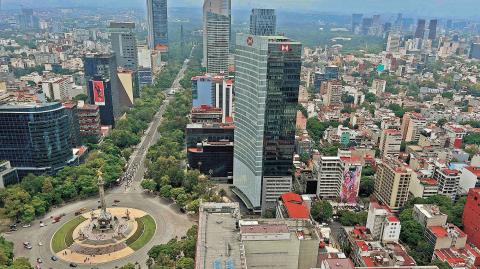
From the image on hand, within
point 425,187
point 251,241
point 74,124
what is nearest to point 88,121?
point 74,124

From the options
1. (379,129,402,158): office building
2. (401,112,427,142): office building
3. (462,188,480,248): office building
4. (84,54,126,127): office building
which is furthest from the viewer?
(401,112,427,142): office building

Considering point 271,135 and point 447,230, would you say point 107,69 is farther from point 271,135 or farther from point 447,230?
point 447,230

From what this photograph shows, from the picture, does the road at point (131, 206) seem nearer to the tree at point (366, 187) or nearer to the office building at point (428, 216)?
the tree at point (366, 187)

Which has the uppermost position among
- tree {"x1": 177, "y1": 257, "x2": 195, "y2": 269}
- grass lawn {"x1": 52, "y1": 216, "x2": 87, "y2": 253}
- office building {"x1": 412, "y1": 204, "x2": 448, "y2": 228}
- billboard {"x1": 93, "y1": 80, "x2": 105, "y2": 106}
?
billboard {"x1": 93, "y1": 80, "x2": 105, "y2": 106}

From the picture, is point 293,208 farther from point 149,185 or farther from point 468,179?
point 468,179

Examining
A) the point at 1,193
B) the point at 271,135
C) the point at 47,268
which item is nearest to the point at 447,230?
the point at 271,135

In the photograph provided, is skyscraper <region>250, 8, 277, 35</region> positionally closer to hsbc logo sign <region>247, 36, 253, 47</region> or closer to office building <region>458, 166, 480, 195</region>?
hsbc logo sign <region>247, 36, 253, 47</region>

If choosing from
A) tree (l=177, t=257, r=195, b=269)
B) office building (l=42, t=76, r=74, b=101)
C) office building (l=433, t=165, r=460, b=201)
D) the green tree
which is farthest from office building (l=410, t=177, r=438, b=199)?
office building (l=42, t=76, r=74, b=101)

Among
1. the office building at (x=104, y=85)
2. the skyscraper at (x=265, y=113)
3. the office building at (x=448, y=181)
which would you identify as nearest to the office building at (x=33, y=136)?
the office building at (x=104, y=85)
